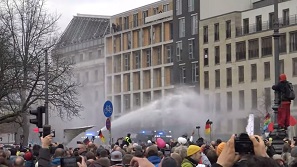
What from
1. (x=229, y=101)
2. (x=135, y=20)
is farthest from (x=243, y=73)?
(x=135, y=20)

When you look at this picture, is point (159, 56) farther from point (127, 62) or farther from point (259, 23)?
point (259, 23)

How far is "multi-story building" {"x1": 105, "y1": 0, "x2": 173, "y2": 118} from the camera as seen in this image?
92.6 meters

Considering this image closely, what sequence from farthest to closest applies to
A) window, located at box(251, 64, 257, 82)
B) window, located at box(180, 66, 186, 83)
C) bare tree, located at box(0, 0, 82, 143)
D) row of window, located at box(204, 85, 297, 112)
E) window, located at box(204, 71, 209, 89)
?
1. window, located at box(180, 66, 186, 83)
2. window, located at box(204, 71, 209, 89)
3. window, located at box(251, 64, 257, 82)
4. row of window, located at box(204, 85, 297, 112)
5. bare tree, located at box(0, 0, 82, 143)

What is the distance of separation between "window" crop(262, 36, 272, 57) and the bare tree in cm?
2124

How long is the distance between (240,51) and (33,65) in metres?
30.3

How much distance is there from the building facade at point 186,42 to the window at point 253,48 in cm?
985

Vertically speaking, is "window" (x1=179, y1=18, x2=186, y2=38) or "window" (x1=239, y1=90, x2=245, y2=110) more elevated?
Result: "window" (x1=179, y1=18, x2=186, y2=38)

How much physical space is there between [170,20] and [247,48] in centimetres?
1622

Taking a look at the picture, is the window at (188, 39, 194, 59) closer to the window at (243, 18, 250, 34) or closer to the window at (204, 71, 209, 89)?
the window at (204, 71, 209, 89)

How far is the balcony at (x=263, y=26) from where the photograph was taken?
7111cm

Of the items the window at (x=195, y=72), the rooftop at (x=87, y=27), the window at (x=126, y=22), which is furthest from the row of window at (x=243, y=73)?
the rooftop at (x=87, y=27)

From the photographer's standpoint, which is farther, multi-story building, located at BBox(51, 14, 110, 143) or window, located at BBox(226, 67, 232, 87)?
multi-story building, located at BBox(51, 14, 110, 143)

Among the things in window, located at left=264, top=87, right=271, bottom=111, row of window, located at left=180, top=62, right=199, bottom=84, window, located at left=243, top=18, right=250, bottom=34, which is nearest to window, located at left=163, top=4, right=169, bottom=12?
row of window, located at left=180, top=62, right=199, bottom=84

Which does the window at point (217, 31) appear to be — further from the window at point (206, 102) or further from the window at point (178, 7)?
the window at point (178, 7)
